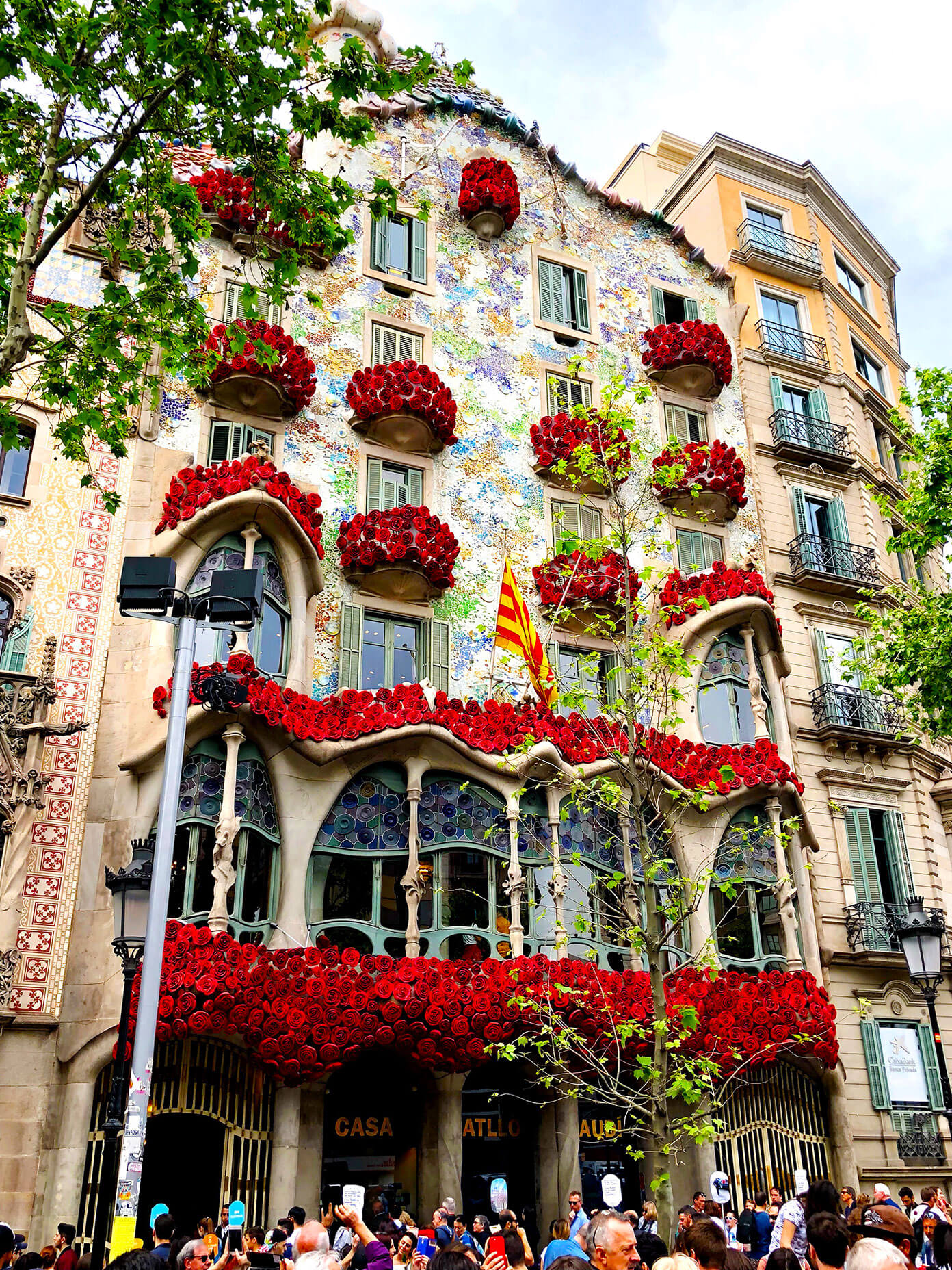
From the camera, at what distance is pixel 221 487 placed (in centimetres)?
1966

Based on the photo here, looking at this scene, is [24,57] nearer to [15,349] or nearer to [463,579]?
[15,349]

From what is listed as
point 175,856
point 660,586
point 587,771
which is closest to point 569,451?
point 660,586

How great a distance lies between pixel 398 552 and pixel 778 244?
17.8 metres

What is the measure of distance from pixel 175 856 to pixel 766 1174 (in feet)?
40.4

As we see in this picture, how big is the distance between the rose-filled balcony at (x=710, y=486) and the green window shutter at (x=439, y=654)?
257 inches

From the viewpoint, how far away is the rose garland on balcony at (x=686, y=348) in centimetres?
2802

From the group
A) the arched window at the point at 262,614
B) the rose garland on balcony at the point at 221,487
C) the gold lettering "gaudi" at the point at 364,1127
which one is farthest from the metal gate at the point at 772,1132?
the rose garland on balcony at the point at 221,487

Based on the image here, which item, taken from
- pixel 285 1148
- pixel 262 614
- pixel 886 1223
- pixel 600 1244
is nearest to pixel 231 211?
pixel 262 614

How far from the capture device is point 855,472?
30312 mm

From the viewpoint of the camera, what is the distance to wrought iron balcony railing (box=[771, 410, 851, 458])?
97.0ft

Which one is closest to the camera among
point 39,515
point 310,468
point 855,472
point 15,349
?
point 15,349

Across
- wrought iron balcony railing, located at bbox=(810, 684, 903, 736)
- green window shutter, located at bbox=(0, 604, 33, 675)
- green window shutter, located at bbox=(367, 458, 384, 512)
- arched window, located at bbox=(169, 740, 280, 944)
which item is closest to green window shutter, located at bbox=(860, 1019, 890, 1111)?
wrought iron balcony railing, located at bbox=(810, 684, 903, 736)

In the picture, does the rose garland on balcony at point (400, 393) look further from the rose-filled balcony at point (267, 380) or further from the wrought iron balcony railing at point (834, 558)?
the wrought iron balcony railing at point (834, 558)

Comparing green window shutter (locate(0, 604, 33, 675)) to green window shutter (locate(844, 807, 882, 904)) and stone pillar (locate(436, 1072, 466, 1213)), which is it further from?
green window shutter (locate(844, 807, 882, 904))
